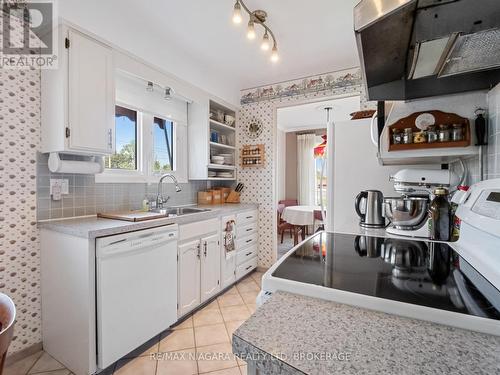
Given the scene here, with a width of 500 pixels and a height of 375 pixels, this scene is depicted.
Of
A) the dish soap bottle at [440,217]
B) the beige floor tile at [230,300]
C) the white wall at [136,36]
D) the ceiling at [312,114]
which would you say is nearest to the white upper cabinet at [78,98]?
the white wall at [136,36]

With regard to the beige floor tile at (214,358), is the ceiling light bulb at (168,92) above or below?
above

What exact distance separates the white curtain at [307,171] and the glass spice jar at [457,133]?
14.7 ft

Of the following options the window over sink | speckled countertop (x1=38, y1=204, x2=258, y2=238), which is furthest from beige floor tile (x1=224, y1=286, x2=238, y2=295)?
the window over sink

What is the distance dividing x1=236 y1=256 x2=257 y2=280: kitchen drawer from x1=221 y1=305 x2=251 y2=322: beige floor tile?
518mm

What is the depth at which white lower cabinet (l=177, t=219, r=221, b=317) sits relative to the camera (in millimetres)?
1988

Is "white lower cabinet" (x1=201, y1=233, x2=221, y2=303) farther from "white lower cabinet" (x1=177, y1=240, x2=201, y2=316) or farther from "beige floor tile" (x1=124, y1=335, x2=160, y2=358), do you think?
"beige floor tile" (x1=124, y1=335, x2=160, y2=358)

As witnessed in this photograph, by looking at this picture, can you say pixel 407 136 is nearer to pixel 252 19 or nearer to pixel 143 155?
pixel 252 19

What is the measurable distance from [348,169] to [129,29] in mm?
2049

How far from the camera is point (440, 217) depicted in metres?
1.18

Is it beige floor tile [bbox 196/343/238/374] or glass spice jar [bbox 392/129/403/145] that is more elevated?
glass spice jar [bbox 392/129/403/145]

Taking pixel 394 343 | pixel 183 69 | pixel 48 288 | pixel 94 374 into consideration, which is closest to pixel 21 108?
pixel 48 288

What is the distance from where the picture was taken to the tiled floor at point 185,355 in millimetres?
1495

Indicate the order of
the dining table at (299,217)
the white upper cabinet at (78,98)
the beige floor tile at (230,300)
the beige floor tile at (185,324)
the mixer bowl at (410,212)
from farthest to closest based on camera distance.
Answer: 1. the dining table at (299,217)
2. the beige floor tile at (230,300)
3. the beige floor tile at (185,324)
4. the white upper cabinet at (78,98)
5. the mixer bowl at (410,212)

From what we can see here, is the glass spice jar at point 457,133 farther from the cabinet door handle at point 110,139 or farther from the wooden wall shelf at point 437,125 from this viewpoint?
the cabinet door handle at point 110,139
